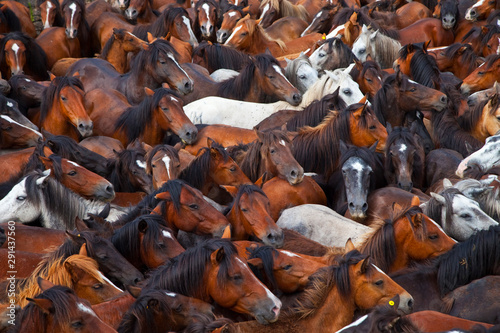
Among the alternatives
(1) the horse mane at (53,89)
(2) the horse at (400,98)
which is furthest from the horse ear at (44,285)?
(2) the horse at (400,98)

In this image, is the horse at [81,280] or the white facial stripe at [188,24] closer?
the horse at [81,280]

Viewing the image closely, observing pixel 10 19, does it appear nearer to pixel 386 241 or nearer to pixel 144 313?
pixel 386 241

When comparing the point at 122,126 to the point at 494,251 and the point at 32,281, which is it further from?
the point at 494,251

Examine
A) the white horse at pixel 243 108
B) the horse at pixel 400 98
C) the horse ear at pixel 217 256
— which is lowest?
the white horse at pixel 243 108

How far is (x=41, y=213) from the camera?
5.45 metres

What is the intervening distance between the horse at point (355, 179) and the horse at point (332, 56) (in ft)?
8.86

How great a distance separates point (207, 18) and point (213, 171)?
193 inches

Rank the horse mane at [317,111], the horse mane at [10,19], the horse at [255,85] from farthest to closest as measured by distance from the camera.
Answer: the horse mane at [10,19] < the horse at [255,85] < the horse mane at [317,111]

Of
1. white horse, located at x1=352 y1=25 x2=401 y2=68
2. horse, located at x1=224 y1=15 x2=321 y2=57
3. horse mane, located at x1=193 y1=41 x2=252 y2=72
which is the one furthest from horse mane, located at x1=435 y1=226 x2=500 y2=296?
horse, located at x1=224 y1=15 x2=321 y2=57

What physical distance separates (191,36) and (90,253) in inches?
235

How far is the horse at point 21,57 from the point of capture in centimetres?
877

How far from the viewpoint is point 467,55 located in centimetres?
903

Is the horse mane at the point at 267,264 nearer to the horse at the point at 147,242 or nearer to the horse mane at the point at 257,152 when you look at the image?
the horse at the point at 147,242

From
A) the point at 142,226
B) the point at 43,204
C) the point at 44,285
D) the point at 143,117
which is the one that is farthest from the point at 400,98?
the point at 44,285
